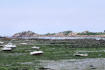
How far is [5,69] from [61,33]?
18040 cm

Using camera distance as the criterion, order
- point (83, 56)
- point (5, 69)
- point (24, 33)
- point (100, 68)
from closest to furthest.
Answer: point (5, 69) < point (100, 68) < point (83, 56) < point (24, 33)

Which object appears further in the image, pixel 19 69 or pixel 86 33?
pixel 86 33

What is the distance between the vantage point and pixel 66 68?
20672 mm

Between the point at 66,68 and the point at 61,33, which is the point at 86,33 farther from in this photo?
the point at 66,68

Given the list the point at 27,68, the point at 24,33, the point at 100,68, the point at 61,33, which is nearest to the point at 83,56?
the point at 100,68

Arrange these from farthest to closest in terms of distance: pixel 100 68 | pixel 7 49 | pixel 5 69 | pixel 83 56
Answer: pixel 7 49 < pixel 83 56 < pixel 100 68 < pixel 5 69

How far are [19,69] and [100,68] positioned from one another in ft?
17.6

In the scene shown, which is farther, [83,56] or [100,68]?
[83,56]

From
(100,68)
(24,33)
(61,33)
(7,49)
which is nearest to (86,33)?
(61,33)

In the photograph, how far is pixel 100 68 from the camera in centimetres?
2102

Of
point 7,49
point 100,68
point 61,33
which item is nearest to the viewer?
point 100,68

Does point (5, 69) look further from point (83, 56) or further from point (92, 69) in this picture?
point (83, 56)

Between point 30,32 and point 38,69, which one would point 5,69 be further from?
point 30,32

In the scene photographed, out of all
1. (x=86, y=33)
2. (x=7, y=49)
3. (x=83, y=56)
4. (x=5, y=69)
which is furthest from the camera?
(x=86, y=33)
